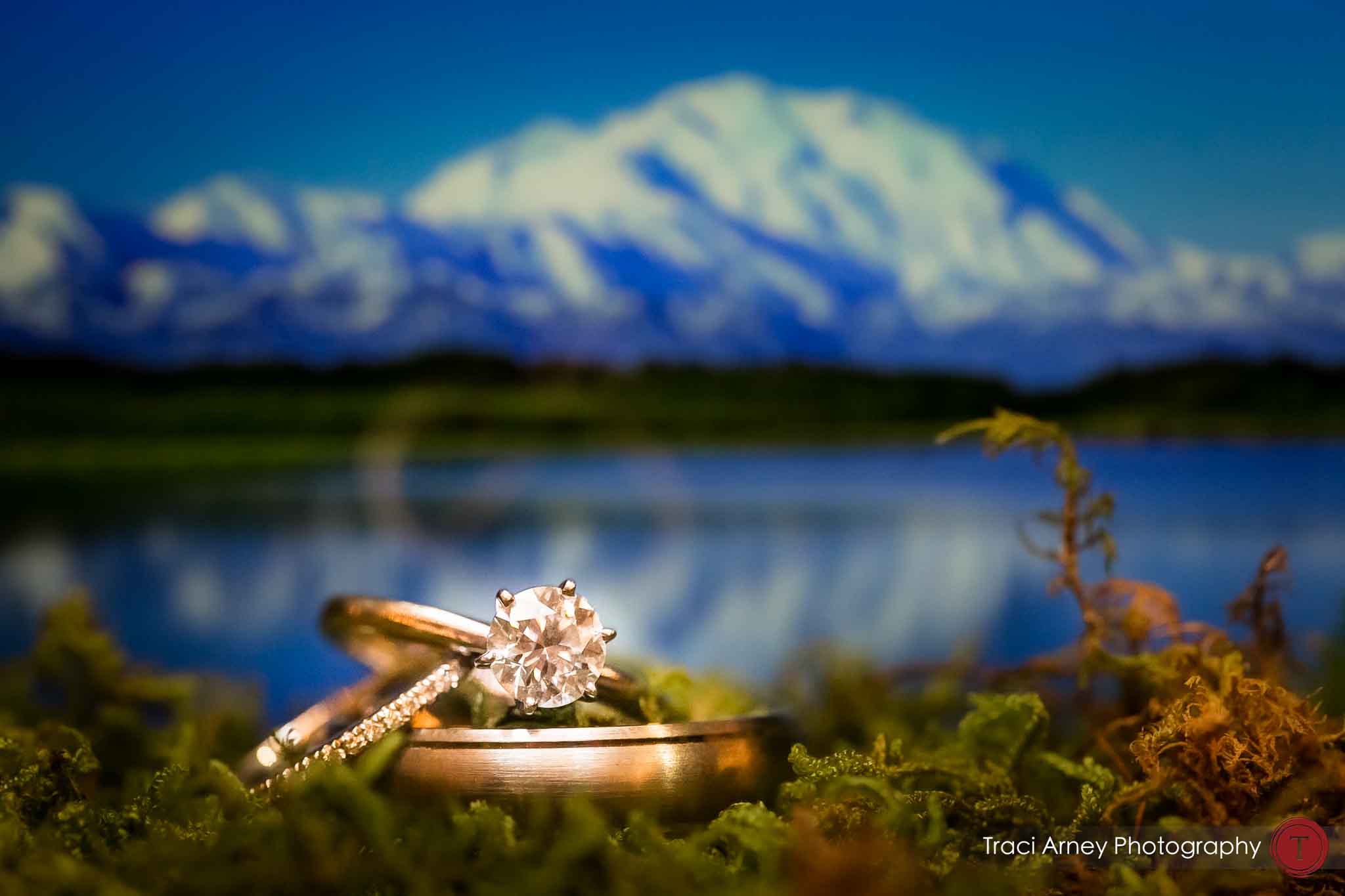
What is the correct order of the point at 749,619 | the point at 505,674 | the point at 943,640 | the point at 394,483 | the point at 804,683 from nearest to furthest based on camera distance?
the point at 505,674 < the point at 804,683 < the point at 943,640 < the point at 749,619 < the point at 394,483

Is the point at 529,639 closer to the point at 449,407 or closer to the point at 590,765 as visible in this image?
the point at 590,765

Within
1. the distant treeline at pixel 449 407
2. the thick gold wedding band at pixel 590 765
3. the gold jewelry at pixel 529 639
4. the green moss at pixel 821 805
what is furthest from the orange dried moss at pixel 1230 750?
the distant treeline at pixel 449 407

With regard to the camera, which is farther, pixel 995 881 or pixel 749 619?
pixel 749 619

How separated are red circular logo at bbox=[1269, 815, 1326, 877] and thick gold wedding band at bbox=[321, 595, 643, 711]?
441 millimetres

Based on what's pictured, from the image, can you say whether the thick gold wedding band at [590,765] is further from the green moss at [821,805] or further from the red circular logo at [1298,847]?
the red circular logo at [1298,847]

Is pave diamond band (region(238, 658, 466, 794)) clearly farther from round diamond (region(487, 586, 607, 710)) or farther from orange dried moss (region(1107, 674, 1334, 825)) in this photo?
orange dried moss (region(1107, 674, 1334, 825))

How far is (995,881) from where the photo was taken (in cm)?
66

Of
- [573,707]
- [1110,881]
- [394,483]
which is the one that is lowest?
[1110,881]

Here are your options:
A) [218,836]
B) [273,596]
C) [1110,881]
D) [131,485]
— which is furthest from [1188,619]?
[131,485]

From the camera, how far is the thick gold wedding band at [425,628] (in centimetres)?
91

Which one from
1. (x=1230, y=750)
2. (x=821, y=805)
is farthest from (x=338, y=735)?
(x=1230, y=750)

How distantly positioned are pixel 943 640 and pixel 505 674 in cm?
100

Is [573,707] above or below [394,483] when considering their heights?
below

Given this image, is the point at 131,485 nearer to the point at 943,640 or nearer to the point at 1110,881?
the point at 943,640
